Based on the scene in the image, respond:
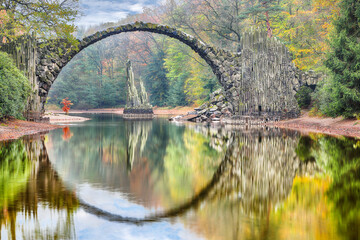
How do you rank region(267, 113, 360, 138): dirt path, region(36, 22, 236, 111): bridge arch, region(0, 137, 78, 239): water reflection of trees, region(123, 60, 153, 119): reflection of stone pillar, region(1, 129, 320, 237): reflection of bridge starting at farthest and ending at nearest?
1. region(123, 60, 153, 119): reflection of stone pillar
2. region(36, 22, 236, 111): bridge arch
3. region(267, 113, 360, 138): dirt path
4. region(1, 129, 320, 237): reflection of bridge
5. region(0, 137, 78, 239): water reflection of trees

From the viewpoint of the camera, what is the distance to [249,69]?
75.0ft

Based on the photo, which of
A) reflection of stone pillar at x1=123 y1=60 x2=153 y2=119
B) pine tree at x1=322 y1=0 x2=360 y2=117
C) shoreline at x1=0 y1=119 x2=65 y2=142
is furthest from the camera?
reflection of stone pillar at x1=123 y1=60 x2=153 y2=119

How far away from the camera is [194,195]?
4.82 m

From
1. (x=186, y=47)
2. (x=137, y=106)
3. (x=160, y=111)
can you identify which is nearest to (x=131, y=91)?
(x=137, y=106)

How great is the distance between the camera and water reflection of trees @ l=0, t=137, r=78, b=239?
136 inches

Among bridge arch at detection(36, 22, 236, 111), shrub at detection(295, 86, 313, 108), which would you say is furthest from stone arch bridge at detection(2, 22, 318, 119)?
shrub at detection(295, 86, 313, 108)

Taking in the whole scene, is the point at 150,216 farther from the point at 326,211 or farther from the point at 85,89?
the point at 85,89

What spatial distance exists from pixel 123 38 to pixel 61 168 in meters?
62.0

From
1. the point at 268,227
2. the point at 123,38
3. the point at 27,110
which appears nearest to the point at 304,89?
the point at 27,110

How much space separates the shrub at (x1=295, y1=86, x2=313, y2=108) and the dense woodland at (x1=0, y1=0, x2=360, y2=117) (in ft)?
0.21

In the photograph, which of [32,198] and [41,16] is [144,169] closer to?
[32,198]

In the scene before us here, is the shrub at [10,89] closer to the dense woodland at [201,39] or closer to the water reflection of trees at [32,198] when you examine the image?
the dense woodland at [201,39]

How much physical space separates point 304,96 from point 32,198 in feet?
74.0

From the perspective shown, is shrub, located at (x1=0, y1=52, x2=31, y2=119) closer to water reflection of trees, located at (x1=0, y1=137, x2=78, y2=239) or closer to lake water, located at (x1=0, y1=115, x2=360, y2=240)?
lake water, located at (x1=0, y1=115, x2=360, y2=240)
